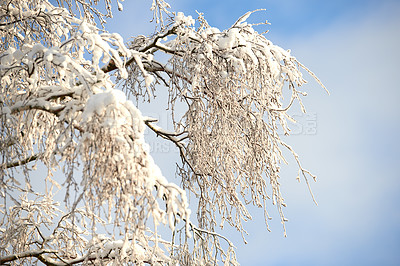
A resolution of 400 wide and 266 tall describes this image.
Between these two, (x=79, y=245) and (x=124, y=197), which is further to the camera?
Answer: (x=79, y=245)

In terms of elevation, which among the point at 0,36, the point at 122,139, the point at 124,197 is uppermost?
the point at 0,36

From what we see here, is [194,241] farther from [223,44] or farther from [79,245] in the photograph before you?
[223,44]

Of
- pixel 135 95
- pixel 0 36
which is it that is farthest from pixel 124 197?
pixel 0 36

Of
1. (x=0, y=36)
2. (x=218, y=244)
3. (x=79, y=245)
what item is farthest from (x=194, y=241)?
(x=0, y=36)

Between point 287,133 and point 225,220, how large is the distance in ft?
3.60

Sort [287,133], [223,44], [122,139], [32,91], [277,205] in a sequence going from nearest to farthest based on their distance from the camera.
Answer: [122,139] < [32,91] < [223,44] < [277,205] < [287,133]

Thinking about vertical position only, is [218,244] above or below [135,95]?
below

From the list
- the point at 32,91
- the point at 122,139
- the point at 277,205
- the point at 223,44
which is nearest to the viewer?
the point at 122,139

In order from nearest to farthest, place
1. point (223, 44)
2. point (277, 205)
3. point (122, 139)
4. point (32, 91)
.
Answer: point (122, 139) < point (32, 91) < point (223, 44) < point (277, 205)

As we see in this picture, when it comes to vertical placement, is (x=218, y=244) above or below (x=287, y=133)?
below

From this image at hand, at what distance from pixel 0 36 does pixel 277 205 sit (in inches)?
131

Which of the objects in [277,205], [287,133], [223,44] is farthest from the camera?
[287,133]

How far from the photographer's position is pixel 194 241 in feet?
14.4

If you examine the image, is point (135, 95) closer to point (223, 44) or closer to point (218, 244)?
point (223, 44)
